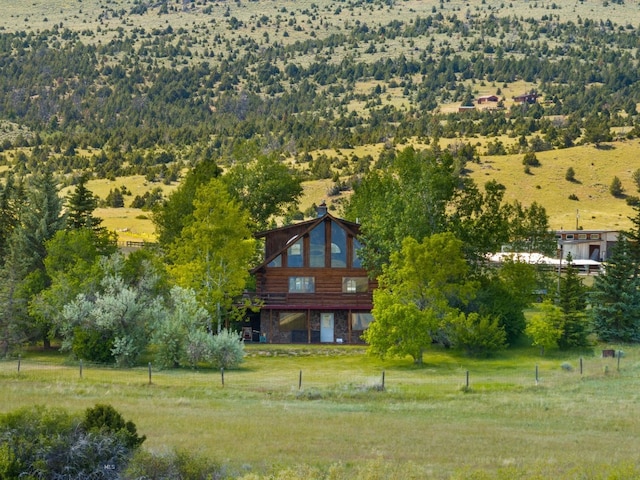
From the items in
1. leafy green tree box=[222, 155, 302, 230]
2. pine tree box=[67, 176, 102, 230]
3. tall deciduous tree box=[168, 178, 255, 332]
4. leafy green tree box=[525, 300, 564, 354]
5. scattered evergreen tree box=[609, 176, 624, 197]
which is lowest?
leafy green tree box=[525, 300, 564, 354]

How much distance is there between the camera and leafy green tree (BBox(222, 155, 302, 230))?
7769 cm

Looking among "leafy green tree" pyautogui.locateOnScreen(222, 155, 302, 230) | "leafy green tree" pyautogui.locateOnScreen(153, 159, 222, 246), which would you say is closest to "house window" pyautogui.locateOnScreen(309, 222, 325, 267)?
"leafy green tree" pyautogui.locateOnScreen(153, 159, 222, 246)

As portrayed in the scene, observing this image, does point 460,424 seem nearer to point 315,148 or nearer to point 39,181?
point 39,181

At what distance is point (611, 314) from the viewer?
56.8 metres

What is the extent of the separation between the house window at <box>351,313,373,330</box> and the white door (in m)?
1.29

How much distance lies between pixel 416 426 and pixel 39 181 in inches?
1514

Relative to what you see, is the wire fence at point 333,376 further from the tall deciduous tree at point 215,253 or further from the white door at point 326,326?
the white door at point 326,326

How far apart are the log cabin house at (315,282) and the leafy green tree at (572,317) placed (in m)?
11.5

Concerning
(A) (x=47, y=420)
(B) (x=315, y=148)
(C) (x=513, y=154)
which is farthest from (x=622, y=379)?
(B) (x=315, y=148)

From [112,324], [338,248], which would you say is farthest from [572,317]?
[112,324]

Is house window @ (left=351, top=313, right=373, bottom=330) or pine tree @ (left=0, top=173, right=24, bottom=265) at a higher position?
pine tree @ (left=0, top=173, right=24, bottom=265)

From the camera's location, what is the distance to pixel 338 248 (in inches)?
2426

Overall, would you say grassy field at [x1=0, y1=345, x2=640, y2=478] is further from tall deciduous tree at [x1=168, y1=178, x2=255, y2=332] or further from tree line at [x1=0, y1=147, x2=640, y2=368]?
tall deciduous tree at [x1=168, y1=178, x2=255, y2=332]

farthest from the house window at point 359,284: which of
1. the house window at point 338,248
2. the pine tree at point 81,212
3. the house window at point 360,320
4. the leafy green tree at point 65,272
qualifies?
the pine tree at point 81,212
